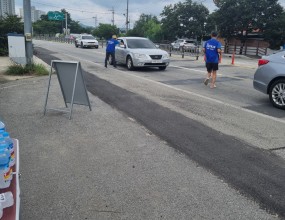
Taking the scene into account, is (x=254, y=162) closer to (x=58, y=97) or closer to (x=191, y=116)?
(x=191, y=116)

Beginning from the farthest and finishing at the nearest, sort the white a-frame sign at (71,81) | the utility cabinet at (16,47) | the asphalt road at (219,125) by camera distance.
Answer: the utility cabinet at (16,47) < the white a-frame sign at (71,81) < the asphalt road at (219,125)

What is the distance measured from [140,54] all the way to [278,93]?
329 inches

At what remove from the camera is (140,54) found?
1518cm

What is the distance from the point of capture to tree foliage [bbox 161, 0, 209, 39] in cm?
5325

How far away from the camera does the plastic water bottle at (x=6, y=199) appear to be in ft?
8.19

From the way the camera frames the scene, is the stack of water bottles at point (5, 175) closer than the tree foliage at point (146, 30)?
Yes

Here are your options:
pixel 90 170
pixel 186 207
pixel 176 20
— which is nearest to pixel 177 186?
pixel 186 207

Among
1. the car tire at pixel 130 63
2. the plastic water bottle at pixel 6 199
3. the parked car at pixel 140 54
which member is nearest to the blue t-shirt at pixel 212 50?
the parked car at pixel 140 54

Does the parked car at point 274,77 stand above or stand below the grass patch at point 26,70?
above

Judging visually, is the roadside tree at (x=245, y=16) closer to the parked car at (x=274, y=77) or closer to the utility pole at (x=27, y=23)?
the utility pole at (x=27, y=23)

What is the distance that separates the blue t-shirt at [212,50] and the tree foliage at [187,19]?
4409 cm

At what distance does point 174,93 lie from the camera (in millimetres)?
9883

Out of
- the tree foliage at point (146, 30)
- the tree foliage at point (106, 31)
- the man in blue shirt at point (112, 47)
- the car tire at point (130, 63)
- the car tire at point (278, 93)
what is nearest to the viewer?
the car tire at point (278, 93)

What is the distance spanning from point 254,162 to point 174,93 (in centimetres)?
546
